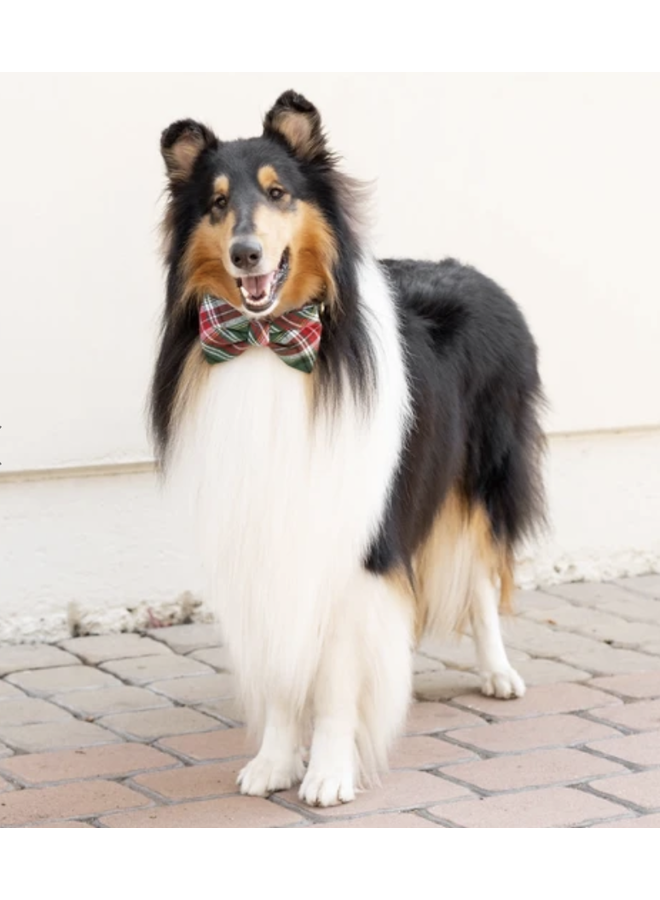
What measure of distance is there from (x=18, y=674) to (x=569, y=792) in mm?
1949

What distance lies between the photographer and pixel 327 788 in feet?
11.8

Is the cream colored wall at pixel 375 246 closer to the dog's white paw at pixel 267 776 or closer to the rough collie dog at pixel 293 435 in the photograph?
the rough collie dog at pixel 293 435

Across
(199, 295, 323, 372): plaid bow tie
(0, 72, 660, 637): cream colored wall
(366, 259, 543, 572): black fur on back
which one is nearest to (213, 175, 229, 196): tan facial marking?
(199, 295, 323, 372): plaid bow tie

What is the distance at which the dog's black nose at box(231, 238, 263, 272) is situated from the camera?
11.0ft

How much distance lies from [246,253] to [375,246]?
82.7 inches

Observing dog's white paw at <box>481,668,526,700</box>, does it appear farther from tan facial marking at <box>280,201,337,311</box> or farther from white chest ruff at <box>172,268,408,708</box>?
tan facial marking at <box>280,201,337,311</box>

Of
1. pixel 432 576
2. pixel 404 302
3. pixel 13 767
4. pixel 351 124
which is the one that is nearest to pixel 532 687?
pixel 432 576

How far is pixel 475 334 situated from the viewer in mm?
4367

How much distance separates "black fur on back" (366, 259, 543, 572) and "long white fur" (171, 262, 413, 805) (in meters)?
0.20

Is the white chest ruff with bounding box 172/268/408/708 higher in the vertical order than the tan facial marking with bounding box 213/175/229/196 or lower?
lower

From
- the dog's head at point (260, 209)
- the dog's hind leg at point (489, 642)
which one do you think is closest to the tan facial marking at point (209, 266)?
the dog's head at point (260, 209)

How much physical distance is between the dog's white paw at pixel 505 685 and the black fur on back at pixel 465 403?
40 centimetres

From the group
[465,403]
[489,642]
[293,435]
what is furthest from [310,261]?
[489,642]

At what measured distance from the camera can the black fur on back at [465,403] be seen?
4.02 m
